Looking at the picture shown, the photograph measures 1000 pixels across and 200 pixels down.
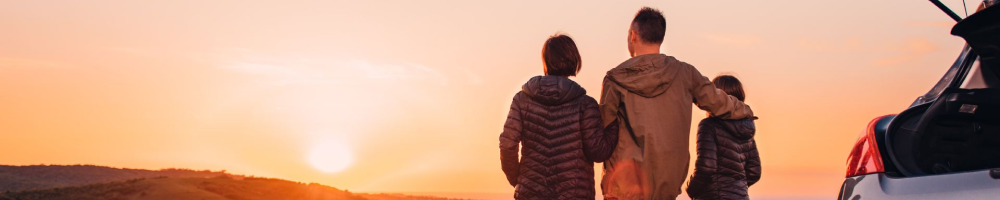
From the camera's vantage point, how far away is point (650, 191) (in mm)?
6500

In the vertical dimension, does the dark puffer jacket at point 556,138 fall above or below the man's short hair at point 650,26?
below

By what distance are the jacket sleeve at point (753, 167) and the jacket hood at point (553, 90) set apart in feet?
6.42

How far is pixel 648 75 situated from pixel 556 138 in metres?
0.84

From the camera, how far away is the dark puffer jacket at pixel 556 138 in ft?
21.9

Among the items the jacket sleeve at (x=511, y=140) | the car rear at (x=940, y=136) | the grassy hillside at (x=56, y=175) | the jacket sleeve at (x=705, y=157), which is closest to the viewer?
the car rear at (x=940, y=136)

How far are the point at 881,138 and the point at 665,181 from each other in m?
2.24

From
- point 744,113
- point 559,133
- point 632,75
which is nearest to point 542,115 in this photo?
point 559,133

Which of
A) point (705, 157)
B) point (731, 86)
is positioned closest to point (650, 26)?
point (705, 157)

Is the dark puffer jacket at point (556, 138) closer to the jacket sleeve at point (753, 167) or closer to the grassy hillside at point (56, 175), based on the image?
the jacket sleeve at point (753, 167)

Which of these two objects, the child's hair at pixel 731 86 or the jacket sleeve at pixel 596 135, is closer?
the jacket sleeve at pixel 596 135

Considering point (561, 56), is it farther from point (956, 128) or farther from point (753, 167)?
point (956, 128)

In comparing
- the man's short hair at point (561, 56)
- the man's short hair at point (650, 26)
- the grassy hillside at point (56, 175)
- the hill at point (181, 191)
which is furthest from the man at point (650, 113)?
the grassy hillside at point (56, 175)

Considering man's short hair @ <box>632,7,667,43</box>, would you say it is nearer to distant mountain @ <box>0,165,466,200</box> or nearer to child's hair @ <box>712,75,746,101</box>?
child's hair @ <box>712,75,746,101</box>

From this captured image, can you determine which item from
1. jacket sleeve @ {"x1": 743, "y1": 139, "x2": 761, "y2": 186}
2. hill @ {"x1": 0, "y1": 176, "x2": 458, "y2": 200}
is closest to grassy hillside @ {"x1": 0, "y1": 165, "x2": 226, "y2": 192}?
hill @ {"x1": 0, "y1": 176, "x2": 458, "y2": 200}
